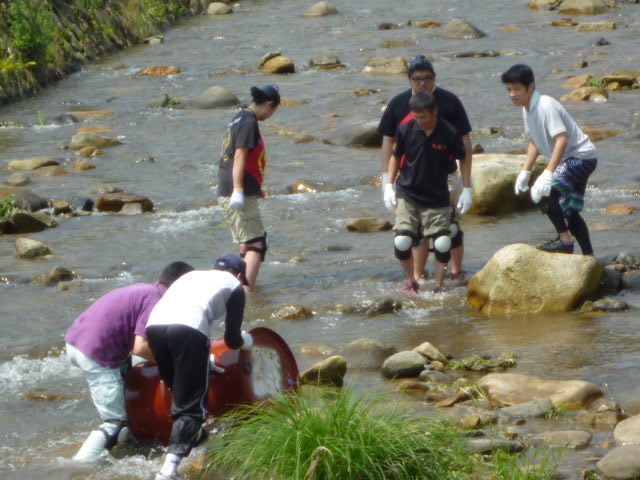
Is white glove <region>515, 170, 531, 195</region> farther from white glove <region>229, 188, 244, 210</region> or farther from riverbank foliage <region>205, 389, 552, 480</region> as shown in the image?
riverbank foliage <region>205, 389, 552, 480</region>

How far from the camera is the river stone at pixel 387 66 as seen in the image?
21812 mm

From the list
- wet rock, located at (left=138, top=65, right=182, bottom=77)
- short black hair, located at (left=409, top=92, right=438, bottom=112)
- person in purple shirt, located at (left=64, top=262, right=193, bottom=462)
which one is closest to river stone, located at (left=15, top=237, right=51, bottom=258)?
short black hair, located at (left=409, top=92, right=438, bottom=112)

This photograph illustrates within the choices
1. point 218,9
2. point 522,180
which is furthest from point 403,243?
point 218,9

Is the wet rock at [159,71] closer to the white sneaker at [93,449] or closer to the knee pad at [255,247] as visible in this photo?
the knee pad at [255,247]

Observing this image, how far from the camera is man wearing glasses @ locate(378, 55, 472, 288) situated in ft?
28.3

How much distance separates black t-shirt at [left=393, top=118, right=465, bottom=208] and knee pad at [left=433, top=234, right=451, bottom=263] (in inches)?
9.6

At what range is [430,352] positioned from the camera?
7465mm

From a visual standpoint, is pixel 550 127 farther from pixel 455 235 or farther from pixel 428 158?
pixel 455 235

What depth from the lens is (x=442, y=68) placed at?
2191cm

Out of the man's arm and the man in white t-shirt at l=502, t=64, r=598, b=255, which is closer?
the man's arm

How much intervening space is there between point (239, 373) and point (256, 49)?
19.4m

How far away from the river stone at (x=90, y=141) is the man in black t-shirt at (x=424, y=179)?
852cm

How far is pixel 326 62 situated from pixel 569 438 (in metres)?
17.7

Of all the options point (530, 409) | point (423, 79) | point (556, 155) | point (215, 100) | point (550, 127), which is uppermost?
point (423, 79)
